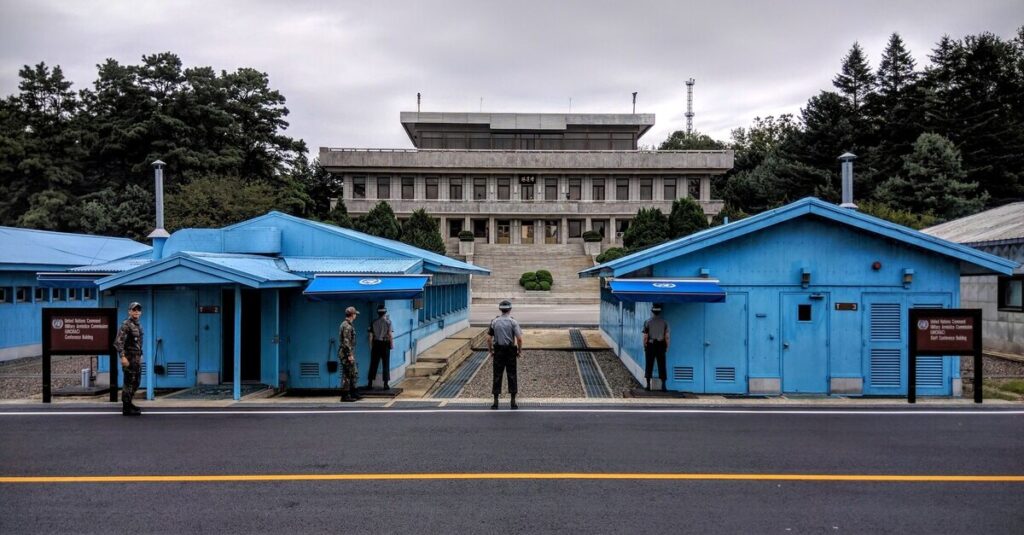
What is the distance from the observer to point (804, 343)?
13242 mm

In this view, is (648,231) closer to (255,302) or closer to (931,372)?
(931,372)

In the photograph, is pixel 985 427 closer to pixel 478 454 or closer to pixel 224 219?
pixel 478 454

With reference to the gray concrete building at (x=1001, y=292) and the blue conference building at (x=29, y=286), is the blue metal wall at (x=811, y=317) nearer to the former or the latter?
the gray concrete building at (x=1001, y=292)

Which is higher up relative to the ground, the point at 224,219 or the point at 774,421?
the point at 224,219

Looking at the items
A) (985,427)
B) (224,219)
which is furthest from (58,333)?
(224,219)

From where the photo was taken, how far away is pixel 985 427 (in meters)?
10.1

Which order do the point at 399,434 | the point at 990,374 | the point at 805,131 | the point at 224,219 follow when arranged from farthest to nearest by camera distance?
the point at 805,131 → the point at 224,219 → the point at 990,374 → the point at 399,434

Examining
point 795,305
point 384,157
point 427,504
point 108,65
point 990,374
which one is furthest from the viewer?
point 384,157

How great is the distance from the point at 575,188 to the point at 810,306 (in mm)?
53345

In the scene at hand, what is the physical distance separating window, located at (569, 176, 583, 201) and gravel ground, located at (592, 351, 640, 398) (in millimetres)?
46068

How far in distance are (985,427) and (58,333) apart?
1616 centimetres

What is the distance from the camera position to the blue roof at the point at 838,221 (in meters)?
12.9

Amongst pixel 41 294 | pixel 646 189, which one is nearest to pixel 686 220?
pixel 646 189

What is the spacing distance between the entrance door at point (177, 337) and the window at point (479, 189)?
171 ft
